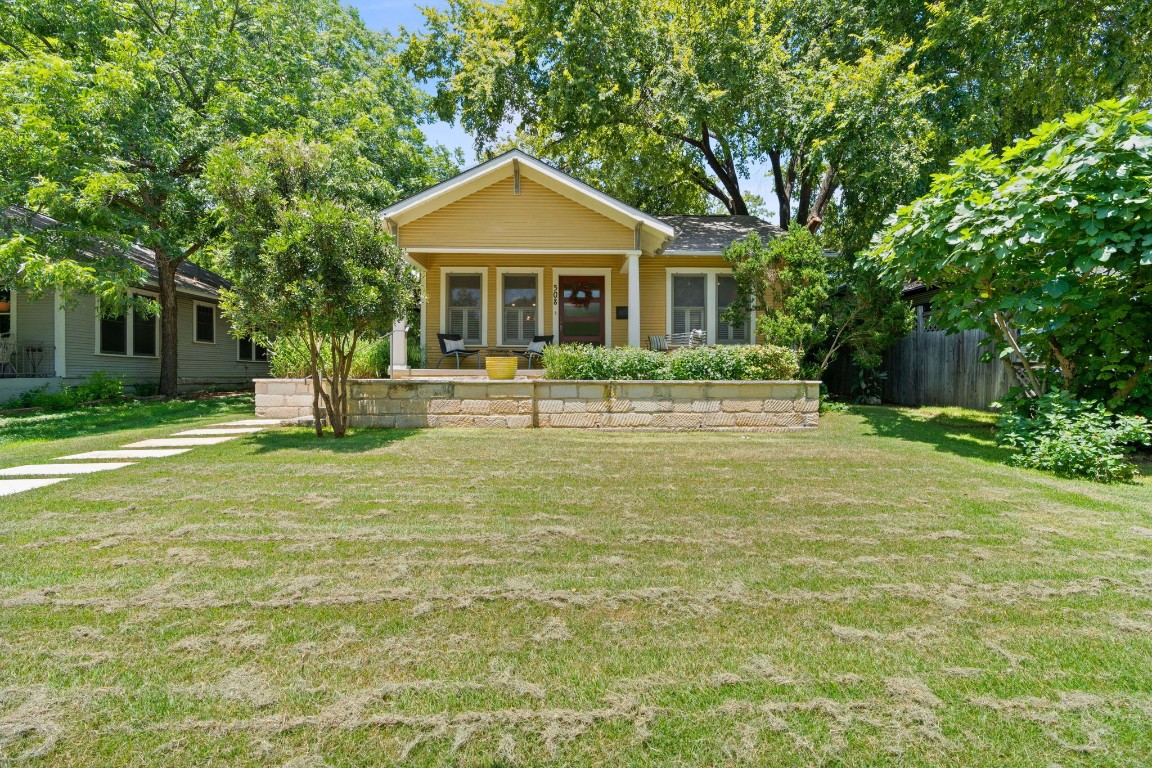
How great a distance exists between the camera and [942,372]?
11500 mm

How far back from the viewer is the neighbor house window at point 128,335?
14.5m

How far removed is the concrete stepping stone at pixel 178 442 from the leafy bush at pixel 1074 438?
364 inches

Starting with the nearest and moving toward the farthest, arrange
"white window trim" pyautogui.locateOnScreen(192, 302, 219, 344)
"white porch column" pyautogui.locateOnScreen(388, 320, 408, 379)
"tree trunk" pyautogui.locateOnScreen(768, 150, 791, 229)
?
"white porch column" pyautogui.locateOnScreen(388, 320, 408, 379) < "white window trim" pyautogui.locateOnScreen(192, 302, 219, 344) < "tree trunk" pyautogui.locateOnScreen(768, 150, 791, 229)

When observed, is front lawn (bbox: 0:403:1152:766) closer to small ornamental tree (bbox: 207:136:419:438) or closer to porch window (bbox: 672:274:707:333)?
small ornamental tree (bbox: 207:136:419:438)

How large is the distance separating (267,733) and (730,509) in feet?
10.4

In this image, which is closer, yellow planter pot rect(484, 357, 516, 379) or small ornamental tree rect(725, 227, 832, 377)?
yellow planter pot rect(484, 357, 516, 379)

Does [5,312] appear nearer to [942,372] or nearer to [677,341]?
[677,341]

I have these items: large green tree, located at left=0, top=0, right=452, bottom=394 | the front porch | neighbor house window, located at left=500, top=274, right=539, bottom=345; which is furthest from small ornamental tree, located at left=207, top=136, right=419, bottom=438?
the front porch

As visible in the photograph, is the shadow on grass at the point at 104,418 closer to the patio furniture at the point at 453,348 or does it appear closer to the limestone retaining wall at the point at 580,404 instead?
the limestone retaining wall at the point at 580,404

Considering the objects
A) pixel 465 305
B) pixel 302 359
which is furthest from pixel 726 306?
pixel 302 359

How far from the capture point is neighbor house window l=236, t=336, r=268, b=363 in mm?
19172

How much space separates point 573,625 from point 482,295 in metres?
11.3

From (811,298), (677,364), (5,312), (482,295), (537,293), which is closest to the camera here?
(677,364)

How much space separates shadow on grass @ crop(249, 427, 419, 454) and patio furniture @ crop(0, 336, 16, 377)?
9558mm
